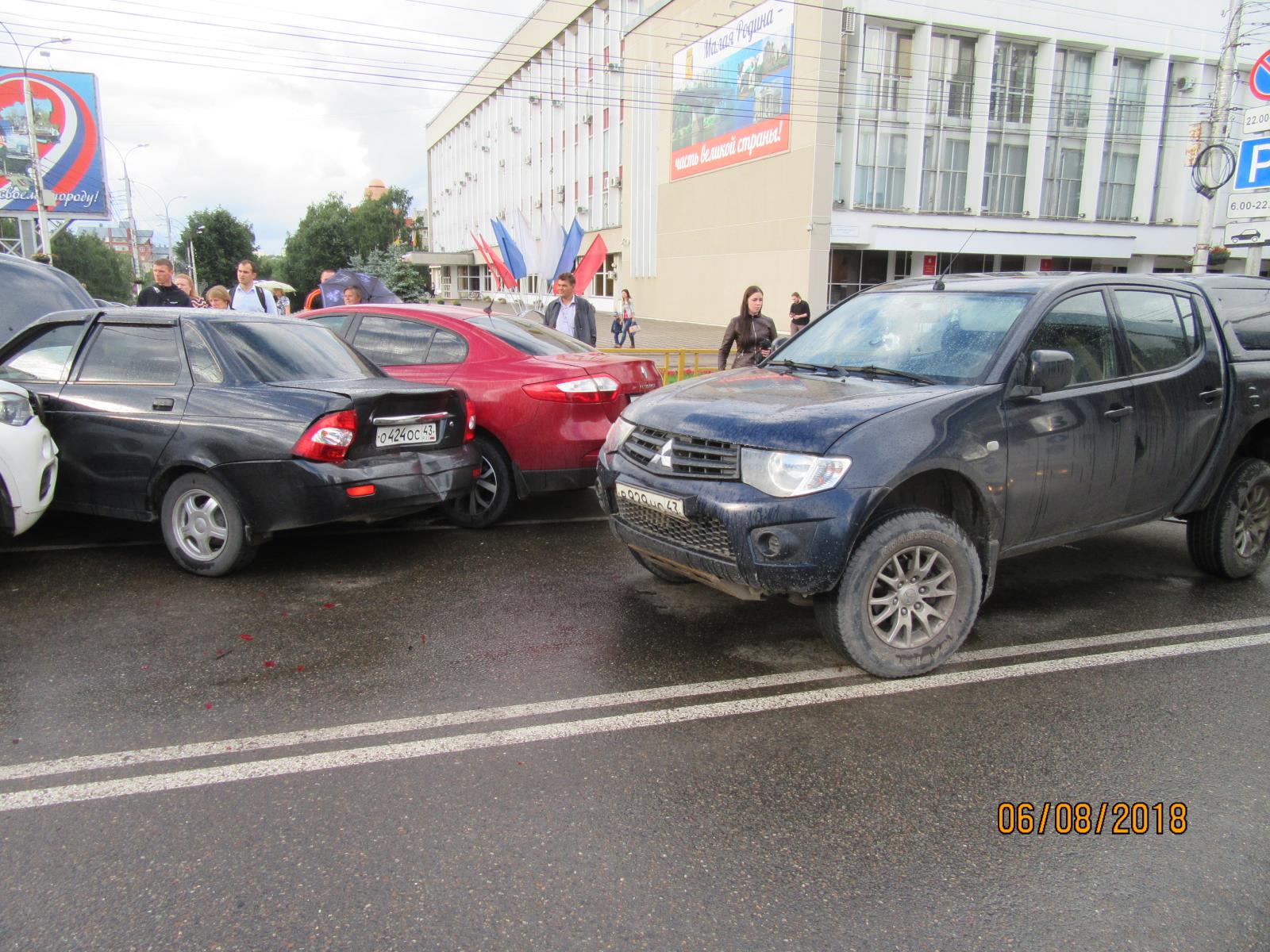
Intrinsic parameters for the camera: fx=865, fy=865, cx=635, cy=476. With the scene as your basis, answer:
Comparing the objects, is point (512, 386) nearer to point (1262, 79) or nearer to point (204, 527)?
point (204, 527)

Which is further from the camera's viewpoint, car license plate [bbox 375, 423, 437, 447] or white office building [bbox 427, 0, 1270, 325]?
white office building [bbox 427, 0, 1270, 325]

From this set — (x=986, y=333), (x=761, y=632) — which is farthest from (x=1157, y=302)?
(x=761, y=632)

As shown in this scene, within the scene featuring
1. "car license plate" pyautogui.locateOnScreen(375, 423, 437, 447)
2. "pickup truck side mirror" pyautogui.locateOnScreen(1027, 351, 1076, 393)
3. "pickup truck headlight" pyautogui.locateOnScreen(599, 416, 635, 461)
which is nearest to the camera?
"pickup truck side mirror" pyautogui.locateOnScreen(1027, 351, 1076, 393)

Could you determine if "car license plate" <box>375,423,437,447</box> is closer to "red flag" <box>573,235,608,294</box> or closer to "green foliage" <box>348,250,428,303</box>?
"red flag" <box>573,235,608,294</box>

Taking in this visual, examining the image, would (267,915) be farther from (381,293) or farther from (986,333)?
(381,293)

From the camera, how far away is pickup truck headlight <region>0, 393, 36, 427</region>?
4.95 meters

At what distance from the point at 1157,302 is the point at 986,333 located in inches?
54.1

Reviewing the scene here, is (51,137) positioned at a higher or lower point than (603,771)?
higher

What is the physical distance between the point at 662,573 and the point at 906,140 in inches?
1269

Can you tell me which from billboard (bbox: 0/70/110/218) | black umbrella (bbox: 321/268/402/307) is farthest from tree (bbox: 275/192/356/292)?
black umbrella (bbox: 321/268/402/307)

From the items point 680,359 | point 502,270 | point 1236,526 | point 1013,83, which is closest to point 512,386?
point 1236,526

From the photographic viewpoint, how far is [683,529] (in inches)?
155

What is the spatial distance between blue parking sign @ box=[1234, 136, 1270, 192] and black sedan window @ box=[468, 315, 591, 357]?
40.4 ft
